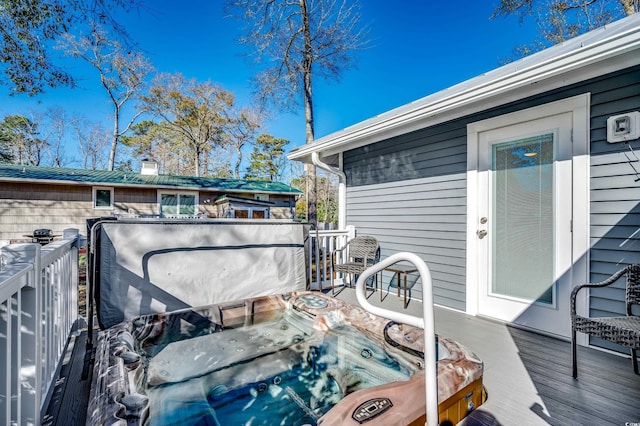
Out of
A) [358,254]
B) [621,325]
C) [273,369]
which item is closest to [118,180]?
[358,254]

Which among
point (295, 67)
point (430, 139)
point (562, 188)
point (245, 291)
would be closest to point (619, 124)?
point (562, 188)

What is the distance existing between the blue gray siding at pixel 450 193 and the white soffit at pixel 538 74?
1.07ft

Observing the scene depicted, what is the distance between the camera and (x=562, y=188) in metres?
2.81

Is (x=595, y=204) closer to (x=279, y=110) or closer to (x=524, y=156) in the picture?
(x=524, y=156)

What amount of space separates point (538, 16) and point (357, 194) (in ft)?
21.0

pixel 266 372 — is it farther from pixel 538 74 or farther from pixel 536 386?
pixel 538 74

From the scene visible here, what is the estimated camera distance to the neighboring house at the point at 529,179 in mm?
2459

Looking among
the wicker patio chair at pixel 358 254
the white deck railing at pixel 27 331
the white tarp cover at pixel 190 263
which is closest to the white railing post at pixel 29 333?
the white deck railing at pixel 27 331

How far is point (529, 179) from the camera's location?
3064 mm

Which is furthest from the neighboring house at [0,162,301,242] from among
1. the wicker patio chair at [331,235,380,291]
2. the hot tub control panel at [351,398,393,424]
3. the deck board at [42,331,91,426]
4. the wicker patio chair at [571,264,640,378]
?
the wicker patio chair at [571,264,640,378]

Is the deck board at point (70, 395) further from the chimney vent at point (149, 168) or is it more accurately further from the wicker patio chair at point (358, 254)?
the chimney vent at point (149, 168)

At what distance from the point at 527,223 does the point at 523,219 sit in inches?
2.1

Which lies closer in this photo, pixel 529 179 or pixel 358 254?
pixel 529 179

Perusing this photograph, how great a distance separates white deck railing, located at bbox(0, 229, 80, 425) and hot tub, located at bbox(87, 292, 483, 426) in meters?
0.25
